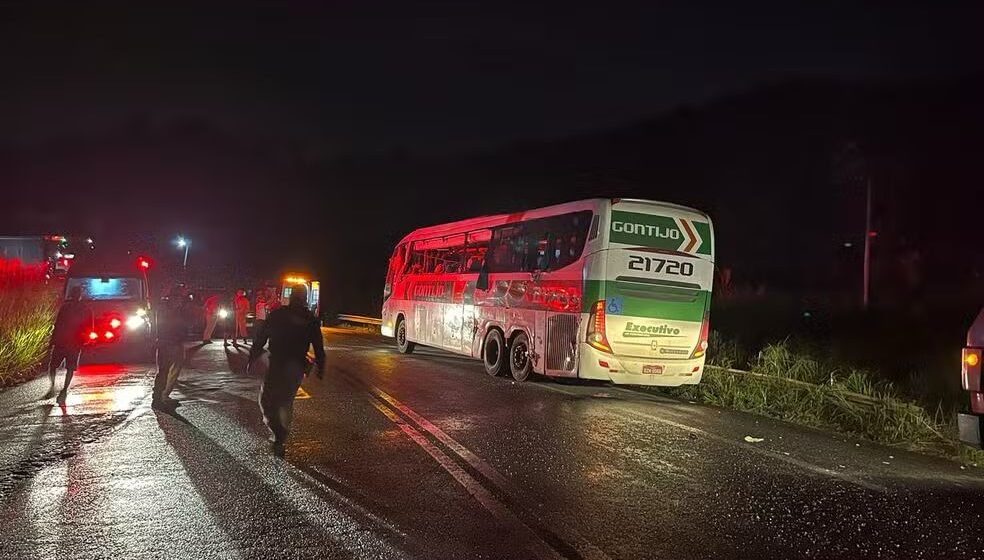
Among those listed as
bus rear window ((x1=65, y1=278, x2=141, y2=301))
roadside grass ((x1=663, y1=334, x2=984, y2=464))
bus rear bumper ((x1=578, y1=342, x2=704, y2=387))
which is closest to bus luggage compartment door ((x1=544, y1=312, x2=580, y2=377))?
bus rear bumper ((x1=578, y1=342, x2=704, y2=387))

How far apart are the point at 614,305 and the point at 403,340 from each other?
924 cm

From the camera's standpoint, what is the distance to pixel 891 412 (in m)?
9.40

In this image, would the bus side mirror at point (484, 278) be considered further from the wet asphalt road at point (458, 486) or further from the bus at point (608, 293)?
the wet asphalt road at point (458, 486)

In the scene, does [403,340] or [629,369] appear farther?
[403,340]

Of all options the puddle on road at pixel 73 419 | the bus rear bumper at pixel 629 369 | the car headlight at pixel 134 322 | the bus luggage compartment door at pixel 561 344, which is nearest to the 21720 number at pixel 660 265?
the bus luggage compartment door at pixel 561 344

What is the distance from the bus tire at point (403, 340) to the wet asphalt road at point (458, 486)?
8.88 m

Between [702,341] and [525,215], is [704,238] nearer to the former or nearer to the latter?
[702,341]

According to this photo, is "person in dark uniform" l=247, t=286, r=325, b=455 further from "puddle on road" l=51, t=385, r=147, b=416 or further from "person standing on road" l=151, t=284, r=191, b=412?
"puddle on road" l=51, t=385, r=147, b=416

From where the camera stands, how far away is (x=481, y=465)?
701 centimetres

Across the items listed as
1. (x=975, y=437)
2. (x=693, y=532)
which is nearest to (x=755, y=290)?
(x=975, y=437)

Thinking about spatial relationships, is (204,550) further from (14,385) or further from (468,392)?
(14,385)

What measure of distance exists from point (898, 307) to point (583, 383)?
7.17 m

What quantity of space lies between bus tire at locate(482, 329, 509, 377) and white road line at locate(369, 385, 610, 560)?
321 cm

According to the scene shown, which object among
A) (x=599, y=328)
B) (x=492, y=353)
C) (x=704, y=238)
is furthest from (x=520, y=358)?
(x=704, y=238)
